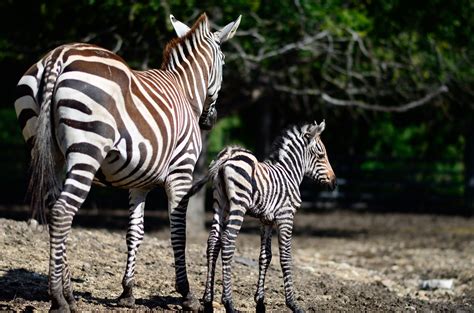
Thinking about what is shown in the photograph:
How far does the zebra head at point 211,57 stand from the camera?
28.6 feet

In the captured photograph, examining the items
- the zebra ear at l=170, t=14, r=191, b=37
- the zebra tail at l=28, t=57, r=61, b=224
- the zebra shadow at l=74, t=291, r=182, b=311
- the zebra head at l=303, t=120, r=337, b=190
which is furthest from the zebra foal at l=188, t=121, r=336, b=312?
the zebra ear at l=170, t=14, r=191, b=37

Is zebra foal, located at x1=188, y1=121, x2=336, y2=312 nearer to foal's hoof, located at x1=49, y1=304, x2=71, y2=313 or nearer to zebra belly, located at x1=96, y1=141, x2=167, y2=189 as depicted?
zebra belly, located at x1=96, y1=141, x2=167, y2=189

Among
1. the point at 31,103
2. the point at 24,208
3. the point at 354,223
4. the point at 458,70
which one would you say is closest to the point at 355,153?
the point at 354,223

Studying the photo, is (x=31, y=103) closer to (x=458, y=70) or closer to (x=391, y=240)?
(x=391, y=240)

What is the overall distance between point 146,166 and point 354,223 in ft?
50.0

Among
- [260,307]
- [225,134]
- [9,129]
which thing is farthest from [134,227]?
[225,134]

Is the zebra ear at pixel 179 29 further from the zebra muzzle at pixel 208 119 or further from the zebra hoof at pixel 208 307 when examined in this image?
Answer: the zebra hoof at pixel 208 307

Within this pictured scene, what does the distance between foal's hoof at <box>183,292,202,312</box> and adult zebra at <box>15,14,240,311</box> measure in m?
0.01

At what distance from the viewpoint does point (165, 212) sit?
22797 millimetres

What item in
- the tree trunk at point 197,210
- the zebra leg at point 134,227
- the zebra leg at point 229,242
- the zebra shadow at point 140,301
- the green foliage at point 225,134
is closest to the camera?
the zebra leg at point 229,242

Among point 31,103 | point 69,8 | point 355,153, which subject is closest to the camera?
point 31,103

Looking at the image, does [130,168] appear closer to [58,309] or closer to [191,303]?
[58,309]

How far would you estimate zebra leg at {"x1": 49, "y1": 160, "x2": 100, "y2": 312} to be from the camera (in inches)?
261

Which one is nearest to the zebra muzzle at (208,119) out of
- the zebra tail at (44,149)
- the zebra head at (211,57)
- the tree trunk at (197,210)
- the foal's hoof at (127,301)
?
the zebra head at (211,57)
